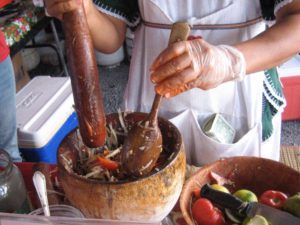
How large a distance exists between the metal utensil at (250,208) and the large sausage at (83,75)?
0.27 metres

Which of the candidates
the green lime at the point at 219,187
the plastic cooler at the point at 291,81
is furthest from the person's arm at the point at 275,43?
the plastic cooler at the point at 291,81

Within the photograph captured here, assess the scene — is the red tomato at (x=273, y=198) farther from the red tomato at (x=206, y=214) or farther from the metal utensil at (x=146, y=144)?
the metal utensil at (x=146, y=144)

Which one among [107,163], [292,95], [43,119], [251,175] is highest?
[107,163]

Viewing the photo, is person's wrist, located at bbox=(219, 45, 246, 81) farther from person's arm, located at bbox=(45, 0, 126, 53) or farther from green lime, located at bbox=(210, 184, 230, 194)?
person's arm, located at bbox=(45, 0, 126, 53)

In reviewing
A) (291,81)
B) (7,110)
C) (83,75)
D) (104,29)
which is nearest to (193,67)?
(83,75)

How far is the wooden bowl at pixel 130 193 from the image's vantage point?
58 centimetres

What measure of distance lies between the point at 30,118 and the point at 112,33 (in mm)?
761

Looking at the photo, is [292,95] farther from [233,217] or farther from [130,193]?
[130,193]

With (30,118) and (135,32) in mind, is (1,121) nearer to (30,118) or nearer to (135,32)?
(30,118)

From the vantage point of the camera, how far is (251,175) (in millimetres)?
842

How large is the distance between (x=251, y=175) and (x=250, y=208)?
0.46 ft

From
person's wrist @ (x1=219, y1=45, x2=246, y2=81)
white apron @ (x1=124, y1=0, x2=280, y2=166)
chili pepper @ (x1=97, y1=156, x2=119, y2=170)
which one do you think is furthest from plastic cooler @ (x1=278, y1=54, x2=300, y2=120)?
chili pepper @ (x1=97, y1=156, x2=119, y2=170)

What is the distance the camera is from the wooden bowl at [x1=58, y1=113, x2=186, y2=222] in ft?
1.92

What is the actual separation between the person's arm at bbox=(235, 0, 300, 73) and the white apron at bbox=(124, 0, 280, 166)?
0.13m
